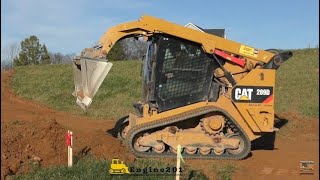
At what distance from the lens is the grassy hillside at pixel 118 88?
65.8 ft

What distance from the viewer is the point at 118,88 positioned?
2533 cm

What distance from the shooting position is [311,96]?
2200cm

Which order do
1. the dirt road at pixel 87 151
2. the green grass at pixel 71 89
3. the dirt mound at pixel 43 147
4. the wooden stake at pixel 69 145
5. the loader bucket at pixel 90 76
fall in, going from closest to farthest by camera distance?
the wooden stake at pixel 69 145, the dirt mound at pixel 43 147, the dirt road at pixel 87 151, the loader bucket at pixel 90 76, the green grass at pixel 71 89

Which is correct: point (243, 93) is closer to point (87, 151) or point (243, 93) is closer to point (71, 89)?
point (87, 151)

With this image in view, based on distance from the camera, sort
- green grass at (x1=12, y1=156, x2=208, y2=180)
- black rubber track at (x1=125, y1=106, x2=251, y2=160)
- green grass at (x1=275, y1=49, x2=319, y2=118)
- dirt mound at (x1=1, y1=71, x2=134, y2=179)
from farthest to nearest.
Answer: green grass at (x1=275, y1=49, x2=319, y2=118), black rubber track at (x1=125, y1=106, x2=251, y2=160), dirt mound at (x1=1, y1=71, x2=134, y2=179), green grass at (x1=12, y1=156, x2=208, y2=180)

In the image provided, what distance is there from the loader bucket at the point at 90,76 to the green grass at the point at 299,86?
10.5m

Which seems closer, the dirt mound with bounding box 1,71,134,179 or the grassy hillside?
the dirt mound with bounding box 1,71,134,179

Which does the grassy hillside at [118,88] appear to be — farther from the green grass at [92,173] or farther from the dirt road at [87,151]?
the green grass at [92,173]

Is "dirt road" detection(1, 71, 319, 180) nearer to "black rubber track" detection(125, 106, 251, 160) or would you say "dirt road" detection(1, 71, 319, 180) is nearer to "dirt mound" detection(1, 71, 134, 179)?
"dirt mound" detection(1, 71, 134, 179)

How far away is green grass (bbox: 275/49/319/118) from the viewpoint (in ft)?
64.1

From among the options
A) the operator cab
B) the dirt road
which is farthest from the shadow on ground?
the operator cab

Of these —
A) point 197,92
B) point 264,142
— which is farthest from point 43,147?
point 264,142

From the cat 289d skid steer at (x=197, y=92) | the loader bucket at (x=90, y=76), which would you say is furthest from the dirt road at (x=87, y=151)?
the loader bucket at (x=90, y=76)

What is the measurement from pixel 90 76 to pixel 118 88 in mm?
15017
